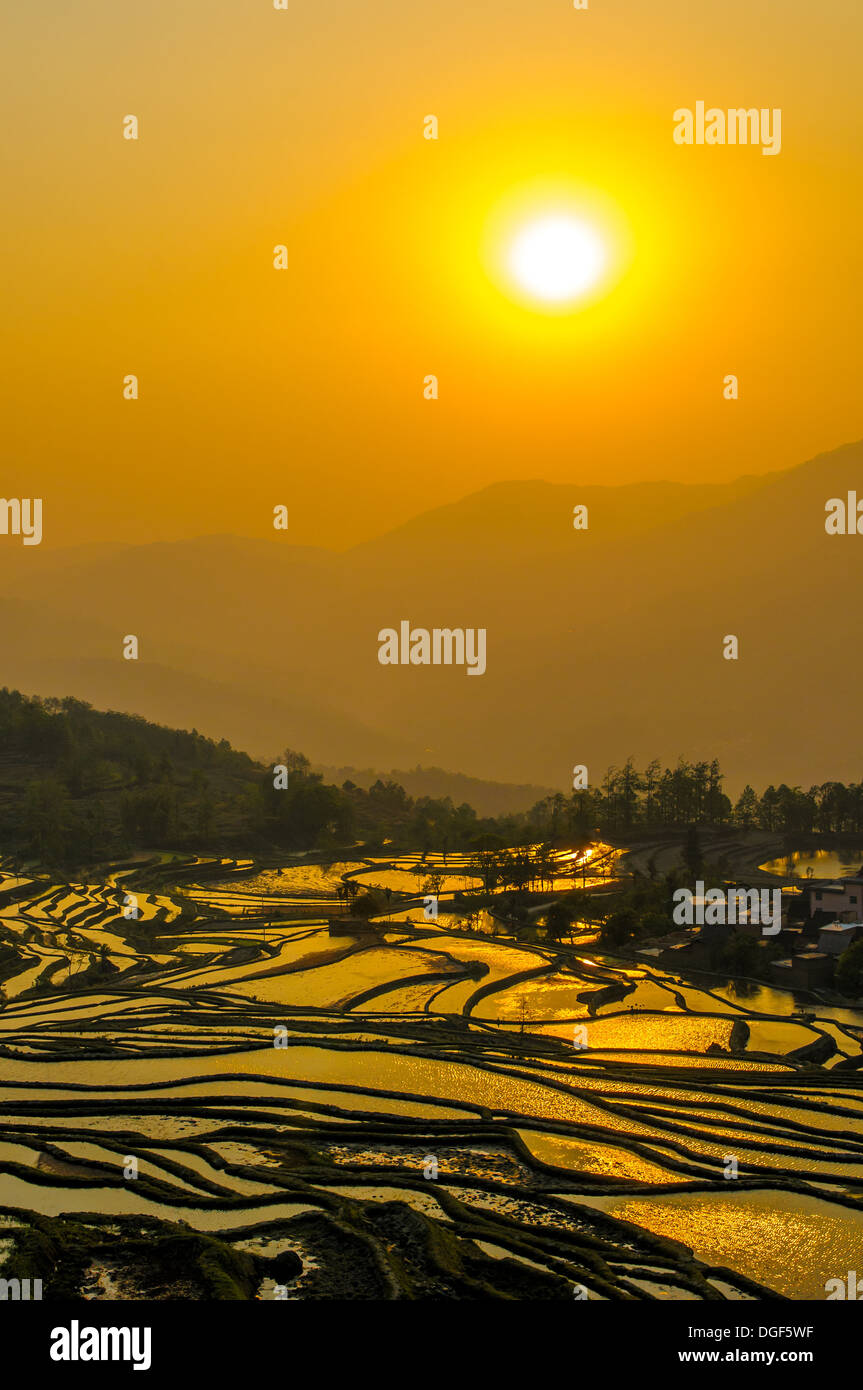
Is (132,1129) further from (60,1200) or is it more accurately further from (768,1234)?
(768,1234)

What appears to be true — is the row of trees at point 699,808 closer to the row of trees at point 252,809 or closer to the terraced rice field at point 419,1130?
the row of trees at point 252,809

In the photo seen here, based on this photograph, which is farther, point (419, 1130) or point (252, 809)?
point (252, 809)

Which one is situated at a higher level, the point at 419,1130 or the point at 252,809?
the point at 252,809

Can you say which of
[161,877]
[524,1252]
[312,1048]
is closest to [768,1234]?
[524,1252]

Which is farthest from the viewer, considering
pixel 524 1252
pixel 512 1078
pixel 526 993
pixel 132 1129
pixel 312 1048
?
pixel 526 993

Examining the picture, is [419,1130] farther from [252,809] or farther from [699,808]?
[699,808]

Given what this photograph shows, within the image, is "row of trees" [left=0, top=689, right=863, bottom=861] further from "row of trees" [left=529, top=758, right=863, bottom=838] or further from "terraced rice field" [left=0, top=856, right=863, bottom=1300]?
"terraced rice field" [left=0, top=856, right=863, bottom=1300]

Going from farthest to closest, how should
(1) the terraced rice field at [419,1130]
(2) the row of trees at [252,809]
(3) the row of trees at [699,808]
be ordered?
(3) the row of trees at [699,808] < (2) the row of trees at [252,809] < (1) the terraced rice field at [419,1130]

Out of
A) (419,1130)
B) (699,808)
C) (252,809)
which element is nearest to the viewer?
(419,1130)

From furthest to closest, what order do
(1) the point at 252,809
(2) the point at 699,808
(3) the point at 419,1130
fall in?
1. (2) the point at 699,808
2. (1) the point at 252,809
3. (3) the point at 419,1130

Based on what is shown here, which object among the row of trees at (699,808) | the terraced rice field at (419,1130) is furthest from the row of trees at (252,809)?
the terraced rice field at (419,1130)

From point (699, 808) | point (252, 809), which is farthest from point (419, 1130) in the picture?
point (699, 808)
